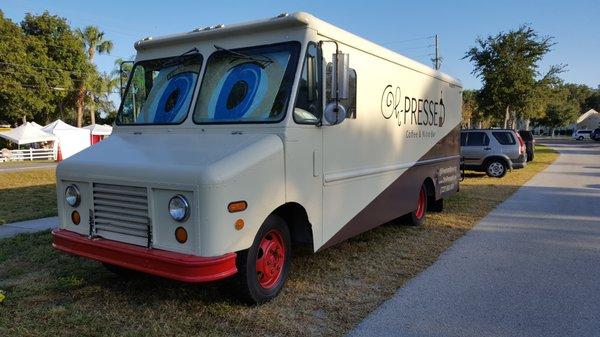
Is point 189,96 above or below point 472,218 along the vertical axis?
above

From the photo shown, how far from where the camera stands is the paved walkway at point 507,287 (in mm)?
4066

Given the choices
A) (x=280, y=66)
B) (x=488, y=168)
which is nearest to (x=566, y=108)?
(x=488, y=168)

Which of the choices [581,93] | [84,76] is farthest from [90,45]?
[581,93]

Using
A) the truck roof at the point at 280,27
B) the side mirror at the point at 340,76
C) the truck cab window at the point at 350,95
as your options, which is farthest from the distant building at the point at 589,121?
the side mirror at the point at 340,76

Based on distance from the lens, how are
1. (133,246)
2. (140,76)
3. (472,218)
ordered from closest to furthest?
1. (133,246)
2. (140,76)
3. (472,218)

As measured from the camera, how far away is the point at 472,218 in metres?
8.84

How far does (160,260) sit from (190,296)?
3.32ft

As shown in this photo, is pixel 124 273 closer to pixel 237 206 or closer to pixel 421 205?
pixel 237 206

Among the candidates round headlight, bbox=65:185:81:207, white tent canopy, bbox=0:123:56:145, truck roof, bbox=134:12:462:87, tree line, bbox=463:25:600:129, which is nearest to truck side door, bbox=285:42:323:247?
truck roof, bbox=134:12:462:87

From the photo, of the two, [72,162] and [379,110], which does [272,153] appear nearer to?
[72,162]

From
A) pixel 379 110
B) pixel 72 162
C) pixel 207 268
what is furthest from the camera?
pixel 379 110

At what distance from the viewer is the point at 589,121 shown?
340 feet

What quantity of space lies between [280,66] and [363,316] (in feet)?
8.07

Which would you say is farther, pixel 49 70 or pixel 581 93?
pixel 581 93
